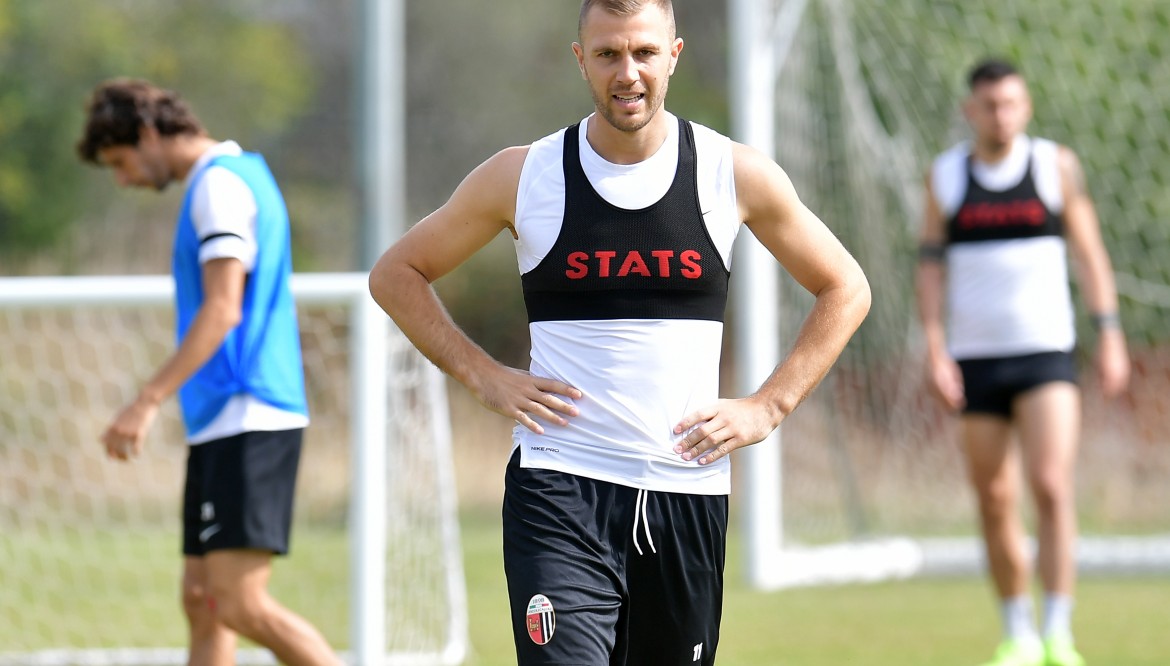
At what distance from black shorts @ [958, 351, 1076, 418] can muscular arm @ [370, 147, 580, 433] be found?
12.4 ft

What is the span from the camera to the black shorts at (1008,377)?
7262mm

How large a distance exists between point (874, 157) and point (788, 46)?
1089mm

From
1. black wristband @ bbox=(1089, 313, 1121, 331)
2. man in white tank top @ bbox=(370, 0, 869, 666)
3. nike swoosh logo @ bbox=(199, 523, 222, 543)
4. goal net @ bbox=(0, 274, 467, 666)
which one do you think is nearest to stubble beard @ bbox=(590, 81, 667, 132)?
man in white tank top @ bbox=(370, 0, 869, 666)

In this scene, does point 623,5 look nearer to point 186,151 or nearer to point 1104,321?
point 186,151

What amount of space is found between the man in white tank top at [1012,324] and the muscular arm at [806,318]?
3328 mm

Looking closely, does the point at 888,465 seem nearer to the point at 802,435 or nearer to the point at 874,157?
the point at 802,435

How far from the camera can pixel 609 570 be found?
156 inches

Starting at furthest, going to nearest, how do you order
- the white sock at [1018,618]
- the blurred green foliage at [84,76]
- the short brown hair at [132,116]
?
the blurred green foliage at [84,76] → the white sock at [1018,618] → the short brown hair at [132,116]

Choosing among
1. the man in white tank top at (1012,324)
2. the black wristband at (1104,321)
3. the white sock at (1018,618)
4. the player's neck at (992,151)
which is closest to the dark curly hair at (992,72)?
the man in white tank top at (1012,324)

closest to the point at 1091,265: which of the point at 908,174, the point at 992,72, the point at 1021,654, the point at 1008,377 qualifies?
the point at 1008,377

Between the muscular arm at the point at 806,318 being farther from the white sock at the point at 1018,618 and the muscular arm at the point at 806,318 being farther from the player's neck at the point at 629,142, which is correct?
the white sock at the point at 1018,618

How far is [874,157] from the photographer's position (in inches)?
451

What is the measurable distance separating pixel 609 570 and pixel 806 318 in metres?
0.76

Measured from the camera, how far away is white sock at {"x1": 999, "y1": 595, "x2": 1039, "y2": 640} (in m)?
7.10
